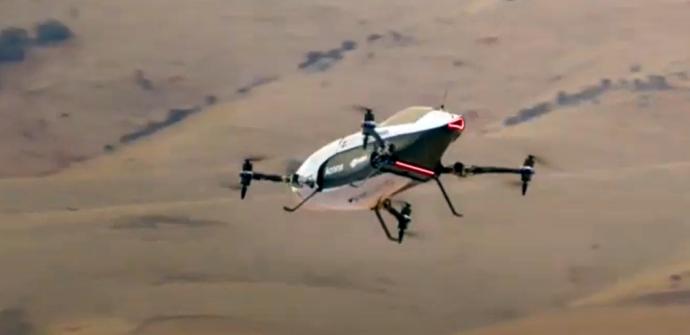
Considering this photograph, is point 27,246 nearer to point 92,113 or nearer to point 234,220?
point 234,220

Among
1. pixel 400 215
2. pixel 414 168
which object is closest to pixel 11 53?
pixel 400 215

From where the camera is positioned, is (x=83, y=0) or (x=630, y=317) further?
(x=83, y=0)

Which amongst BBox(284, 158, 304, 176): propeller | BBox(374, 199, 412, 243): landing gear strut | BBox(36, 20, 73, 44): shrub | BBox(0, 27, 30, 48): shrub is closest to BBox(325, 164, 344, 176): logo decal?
BBox(374, 199, 412, 243): landing gear strut

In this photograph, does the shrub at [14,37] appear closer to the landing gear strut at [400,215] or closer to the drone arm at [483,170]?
the landing gear strut at [400,215]

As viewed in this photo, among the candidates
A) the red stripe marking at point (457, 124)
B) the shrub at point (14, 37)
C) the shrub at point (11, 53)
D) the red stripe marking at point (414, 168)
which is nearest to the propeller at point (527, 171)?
the red stripe marking at point (414, 168)

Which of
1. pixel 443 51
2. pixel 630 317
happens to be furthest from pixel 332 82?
pixel 630 317

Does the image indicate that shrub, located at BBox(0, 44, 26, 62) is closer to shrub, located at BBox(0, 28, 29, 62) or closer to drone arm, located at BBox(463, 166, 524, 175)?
shrub, located at BBox(0, 28, 29, 62)
